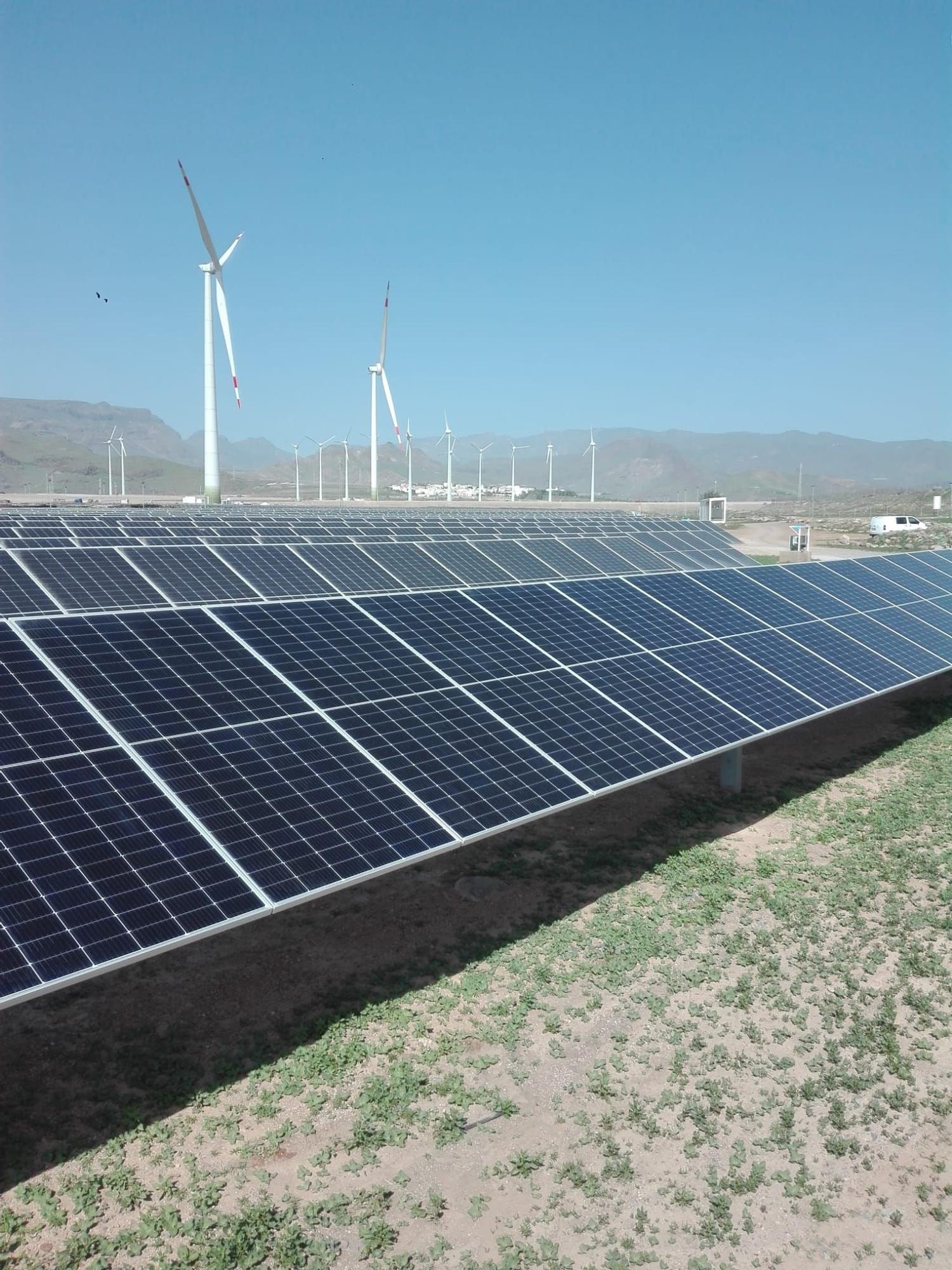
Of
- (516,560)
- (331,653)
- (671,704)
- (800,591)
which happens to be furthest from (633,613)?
(516,560)

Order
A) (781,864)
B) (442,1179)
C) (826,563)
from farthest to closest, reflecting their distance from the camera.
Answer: (826,563), (781,864), (442,1179)

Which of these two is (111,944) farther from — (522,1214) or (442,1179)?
(522,1214)

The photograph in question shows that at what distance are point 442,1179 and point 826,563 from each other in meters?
27.3

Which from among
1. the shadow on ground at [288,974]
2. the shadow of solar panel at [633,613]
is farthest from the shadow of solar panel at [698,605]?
the shadow on ground at [288,974]

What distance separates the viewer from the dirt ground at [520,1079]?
8992 millimetres

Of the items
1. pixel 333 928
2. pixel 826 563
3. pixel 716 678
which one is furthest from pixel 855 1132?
pixel 826 563

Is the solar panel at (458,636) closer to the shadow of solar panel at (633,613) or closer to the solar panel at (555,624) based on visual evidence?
the solar panel at (555,624)

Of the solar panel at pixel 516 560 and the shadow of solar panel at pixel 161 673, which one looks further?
the solar panel at pixel 516 560

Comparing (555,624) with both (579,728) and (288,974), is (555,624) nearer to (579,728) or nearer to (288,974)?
(579,728)

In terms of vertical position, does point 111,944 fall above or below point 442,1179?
above

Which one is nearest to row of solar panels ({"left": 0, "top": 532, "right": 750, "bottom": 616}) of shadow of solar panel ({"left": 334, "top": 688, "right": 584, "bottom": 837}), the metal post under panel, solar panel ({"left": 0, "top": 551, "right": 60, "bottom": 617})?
solar panel ({"left": 0, "top": 551, "right": 60, "bottom": 617})

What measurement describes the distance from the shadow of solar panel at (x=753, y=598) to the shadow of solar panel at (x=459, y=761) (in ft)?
39.7

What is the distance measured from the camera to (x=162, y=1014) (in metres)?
12.7

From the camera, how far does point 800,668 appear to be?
21062 mm
